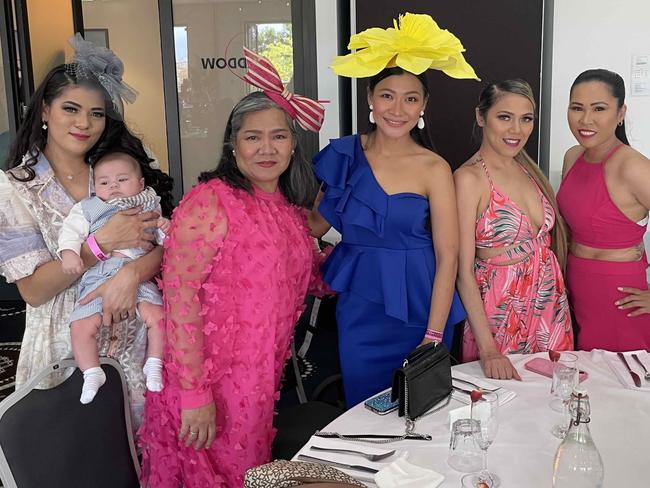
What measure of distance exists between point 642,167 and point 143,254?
1.79 m

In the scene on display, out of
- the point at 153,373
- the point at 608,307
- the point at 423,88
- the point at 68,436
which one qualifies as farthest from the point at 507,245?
the point at 68,436

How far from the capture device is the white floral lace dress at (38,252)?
1843 mm

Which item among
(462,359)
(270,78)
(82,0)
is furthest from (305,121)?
(82,0)

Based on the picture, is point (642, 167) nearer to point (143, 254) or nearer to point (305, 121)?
point (305, 121)

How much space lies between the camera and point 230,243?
1.89 metres

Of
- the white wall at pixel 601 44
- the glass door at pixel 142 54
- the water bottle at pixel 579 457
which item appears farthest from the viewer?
the glass door at pixel 142 54

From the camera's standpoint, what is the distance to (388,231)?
2.21m

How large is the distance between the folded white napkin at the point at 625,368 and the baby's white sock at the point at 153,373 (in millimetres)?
1342

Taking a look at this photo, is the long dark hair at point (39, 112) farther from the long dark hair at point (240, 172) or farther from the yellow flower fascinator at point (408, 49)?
the yellow flower fascinator at point (408, 49)

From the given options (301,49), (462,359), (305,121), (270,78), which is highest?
(301,49)

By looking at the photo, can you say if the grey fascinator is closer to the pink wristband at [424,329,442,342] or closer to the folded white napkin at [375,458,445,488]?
the pink wristband at [424,329,442,342]

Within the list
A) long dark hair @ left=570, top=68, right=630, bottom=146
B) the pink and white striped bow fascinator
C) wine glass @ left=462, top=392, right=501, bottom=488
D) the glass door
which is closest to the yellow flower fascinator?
the pink and white striped bow fascinator

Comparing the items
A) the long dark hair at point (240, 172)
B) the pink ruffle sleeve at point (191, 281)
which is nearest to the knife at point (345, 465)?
the pink ruffle sleeve at point (191, 281)

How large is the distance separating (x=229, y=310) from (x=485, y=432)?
817 millimetres
